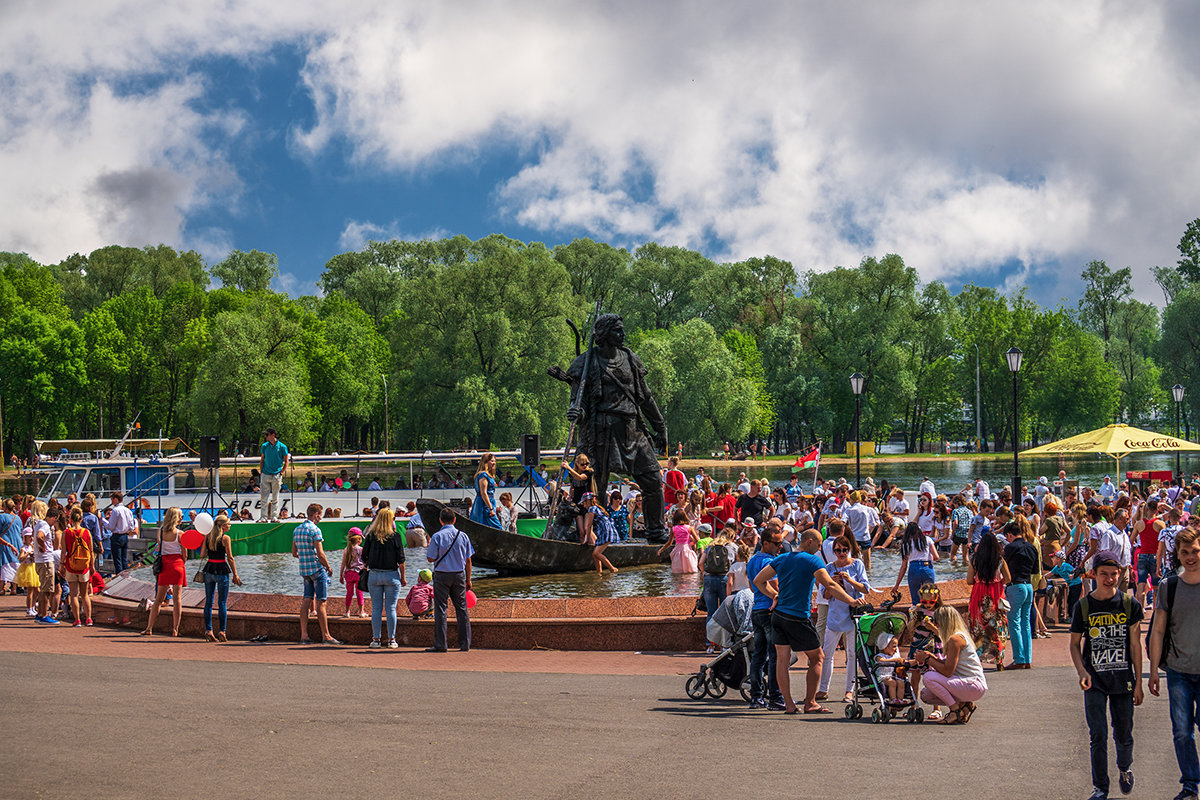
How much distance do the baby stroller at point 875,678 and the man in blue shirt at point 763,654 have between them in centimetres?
69

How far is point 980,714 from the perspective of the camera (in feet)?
31.2

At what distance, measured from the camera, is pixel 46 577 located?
16.1m

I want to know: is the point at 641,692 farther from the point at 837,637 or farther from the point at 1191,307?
the point at 1191,307

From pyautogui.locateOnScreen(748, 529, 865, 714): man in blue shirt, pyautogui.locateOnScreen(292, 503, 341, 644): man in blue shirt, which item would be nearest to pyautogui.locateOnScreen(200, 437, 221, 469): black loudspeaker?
pyautogui.locateOnScreen(292, 503, 341, 644): man in blue shirt

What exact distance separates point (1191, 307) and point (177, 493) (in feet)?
228

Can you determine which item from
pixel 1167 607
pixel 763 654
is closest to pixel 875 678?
pixel 763 654

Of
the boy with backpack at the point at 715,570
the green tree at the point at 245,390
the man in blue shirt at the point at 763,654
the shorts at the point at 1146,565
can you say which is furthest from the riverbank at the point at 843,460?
the man in blue shirt at the point at 763,654

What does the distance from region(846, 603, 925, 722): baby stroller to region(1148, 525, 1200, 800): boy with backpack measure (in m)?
2.79

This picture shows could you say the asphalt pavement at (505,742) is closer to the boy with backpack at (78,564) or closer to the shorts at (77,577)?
the boy with backpack at (78,564)

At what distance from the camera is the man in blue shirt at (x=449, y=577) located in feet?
41.8

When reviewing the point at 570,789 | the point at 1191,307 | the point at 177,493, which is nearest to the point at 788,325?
the point at 1191,307

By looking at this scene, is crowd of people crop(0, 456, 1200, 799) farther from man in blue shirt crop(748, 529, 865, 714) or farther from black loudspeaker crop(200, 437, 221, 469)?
black loudspeaker crop(200, 437, 221, 469)

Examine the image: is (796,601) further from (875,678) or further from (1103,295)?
(1103,295)

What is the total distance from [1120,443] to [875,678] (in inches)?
955
